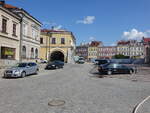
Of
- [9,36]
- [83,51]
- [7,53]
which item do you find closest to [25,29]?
[9,36]

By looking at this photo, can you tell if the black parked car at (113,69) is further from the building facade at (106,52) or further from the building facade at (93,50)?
the building facade at (106,52)

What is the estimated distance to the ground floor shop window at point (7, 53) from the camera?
90.4 ft

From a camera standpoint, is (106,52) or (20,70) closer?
(20,70)

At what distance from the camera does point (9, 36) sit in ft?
96.0

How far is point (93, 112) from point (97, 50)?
13250cm

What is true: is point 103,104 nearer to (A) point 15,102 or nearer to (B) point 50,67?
(A) point 15,102

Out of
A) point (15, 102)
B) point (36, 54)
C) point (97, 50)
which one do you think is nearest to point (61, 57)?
point (36, 54)

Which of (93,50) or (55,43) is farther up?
(93,50)

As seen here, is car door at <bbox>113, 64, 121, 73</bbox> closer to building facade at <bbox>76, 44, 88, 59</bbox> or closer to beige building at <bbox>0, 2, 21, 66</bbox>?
beige building at <bbox>0, 2, 21, 66</bbox>

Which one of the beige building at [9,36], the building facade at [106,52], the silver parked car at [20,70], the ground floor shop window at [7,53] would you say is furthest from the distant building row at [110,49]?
the silver parked car at [20,70]

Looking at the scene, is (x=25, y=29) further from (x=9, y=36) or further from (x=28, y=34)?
(x=9, y=36)

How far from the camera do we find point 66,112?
21.8ft

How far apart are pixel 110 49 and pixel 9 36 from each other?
11430cm

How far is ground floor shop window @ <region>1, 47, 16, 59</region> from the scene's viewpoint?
27541mm
